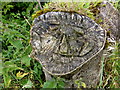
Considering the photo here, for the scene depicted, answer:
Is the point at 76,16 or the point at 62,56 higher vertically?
the point at 76,16

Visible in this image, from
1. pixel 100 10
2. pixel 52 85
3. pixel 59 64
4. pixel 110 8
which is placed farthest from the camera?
pixel 110 8

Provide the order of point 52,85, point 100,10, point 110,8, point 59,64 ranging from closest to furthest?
1. point 52,85
2. point 59,64
3. point 100,10
4. point 110,8

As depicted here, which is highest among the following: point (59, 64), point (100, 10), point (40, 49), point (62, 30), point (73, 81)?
point (100, 10)

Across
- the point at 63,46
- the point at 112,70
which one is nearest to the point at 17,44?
the point at 63,46

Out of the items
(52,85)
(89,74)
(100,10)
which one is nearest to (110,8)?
(100,10)

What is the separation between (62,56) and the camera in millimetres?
1599

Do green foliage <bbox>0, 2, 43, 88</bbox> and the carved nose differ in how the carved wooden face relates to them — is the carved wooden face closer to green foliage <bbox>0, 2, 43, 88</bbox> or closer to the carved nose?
the carved nose

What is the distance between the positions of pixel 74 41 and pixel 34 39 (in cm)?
27

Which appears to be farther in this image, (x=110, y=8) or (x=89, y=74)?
(x=110, y=8)

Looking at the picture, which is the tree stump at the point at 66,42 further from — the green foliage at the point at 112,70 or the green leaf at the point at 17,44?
the green foliage at the point at 112,70

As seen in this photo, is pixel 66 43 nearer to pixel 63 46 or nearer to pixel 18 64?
pixel 63 46

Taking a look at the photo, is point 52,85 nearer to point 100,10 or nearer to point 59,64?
point 59,64

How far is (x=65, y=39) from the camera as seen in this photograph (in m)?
1.56

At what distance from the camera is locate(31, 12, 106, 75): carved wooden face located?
1527 mm
